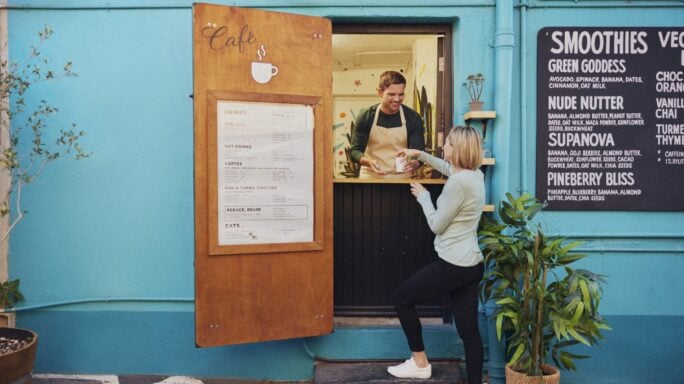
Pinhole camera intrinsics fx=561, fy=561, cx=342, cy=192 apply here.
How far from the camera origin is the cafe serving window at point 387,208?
448 centimetres

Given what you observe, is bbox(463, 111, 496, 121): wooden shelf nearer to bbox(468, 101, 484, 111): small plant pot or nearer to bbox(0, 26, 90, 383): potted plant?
bbox(468, 101, 484, 111): small plant pot

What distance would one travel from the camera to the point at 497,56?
420 cm

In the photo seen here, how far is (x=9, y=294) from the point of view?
163 inches

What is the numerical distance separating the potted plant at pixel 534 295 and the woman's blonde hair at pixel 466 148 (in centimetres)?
45

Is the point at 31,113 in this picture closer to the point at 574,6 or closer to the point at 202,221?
the point at 202,221

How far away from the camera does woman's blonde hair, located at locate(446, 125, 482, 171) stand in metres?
3.56

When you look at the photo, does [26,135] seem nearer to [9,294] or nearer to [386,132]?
[9,294]

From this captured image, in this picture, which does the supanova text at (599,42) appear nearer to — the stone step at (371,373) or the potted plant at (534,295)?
the potted plant at (534,295)

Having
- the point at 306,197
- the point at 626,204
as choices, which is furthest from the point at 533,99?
the point at 306,197

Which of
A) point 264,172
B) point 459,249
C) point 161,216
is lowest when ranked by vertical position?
point 459,249

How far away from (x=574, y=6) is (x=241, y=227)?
9.76 feet

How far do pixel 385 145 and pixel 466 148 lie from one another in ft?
3.96

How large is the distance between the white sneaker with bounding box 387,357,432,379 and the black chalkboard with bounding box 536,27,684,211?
1.56m

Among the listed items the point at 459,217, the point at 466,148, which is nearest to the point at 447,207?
the point at 459,217
